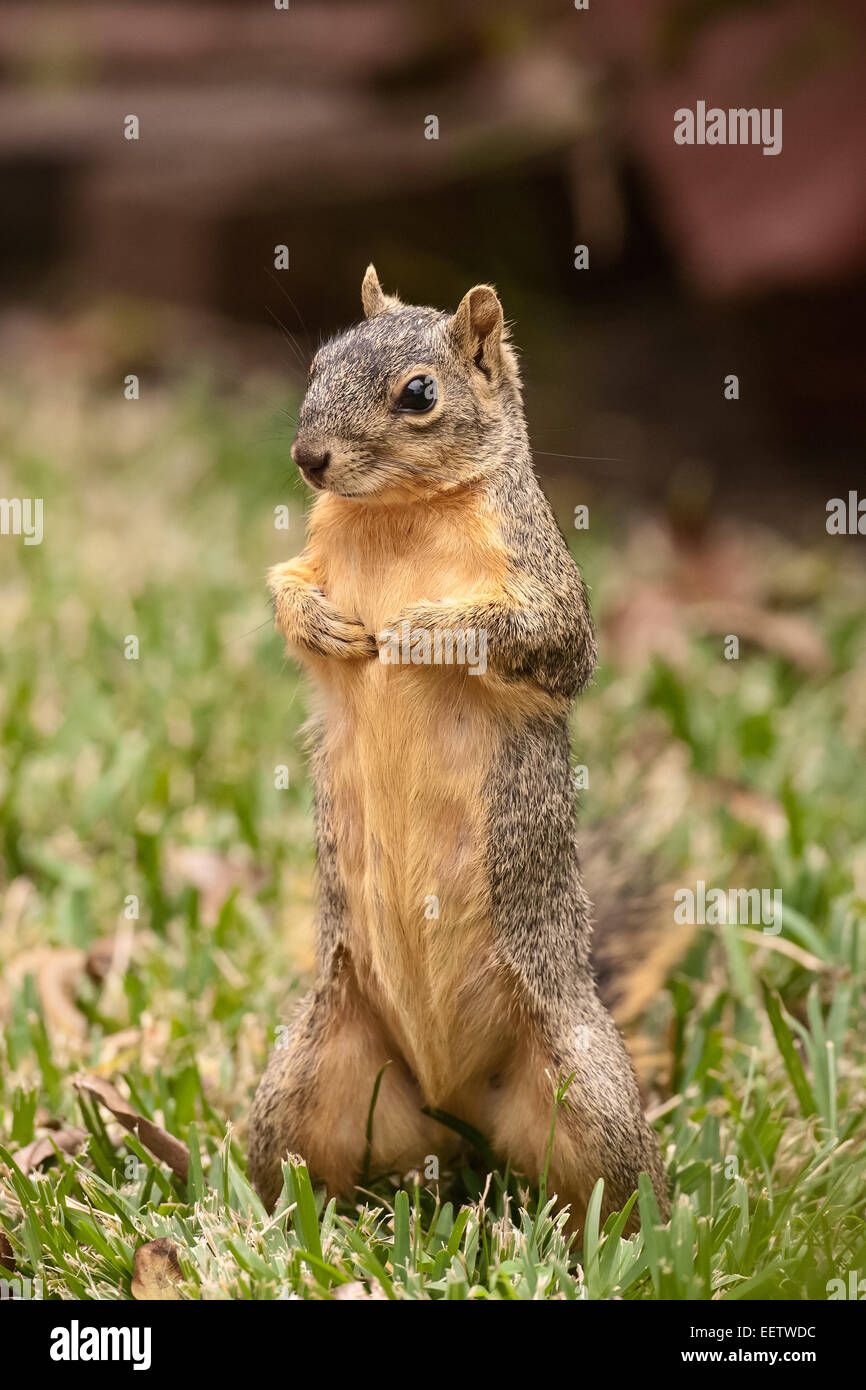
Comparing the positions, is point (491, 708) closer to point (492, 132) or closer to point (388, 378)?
point (388, 378)

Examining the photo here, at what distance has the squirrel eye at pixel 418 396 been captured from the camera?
87.3 inches

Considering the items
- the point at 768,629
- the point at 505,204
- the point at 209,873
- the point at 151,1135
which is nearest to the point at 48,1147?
the point at 151,1135

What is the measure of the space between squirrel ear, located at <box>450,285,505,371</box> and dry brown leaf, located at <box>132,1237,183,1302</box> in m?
1.45

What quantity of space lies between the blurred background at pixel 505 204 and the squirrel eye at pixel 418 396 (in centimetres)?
438

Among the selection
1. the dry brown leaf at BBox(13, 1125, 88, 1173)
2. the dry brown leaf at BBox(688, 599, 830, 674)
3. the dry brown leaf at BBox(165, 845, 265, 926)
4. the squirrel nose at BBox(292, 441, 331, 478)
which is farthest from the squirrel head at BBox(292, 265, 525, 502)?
the dry brown leaf at BBox(688, 599, 830, 674)

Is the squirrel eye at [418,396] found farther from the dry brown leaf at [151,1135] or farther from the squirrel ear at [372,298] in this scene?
the dry brown leaf at [151,1135]

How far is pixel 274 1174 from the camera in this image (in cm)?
243

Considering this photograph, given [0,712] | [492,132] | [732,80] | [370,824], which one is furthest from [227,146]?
[370,824]

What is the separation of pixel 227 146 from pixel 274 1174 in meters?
7.31

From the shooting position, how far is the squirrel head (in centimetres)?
218

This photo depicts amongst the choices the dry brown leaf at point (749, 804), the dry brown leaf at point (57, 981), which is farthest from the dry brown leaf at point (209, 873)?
the dry brown leaf at point (749, 804)

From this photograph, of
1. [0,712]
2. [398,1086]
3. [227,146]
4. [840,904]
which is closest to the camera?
[398,1086]

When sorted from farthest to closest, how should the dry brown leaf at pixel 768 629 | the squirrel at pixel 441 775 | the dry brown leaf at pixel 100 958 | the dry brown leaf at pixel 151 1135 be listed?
the dry brown leaf at pixel 768 629 → the dry brown leaf at pixel 100 958 → the dry brown leaf at pixel 151 1135 → the squirrel at pixel 441 775

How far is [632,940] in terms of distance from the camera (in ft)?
10.7
